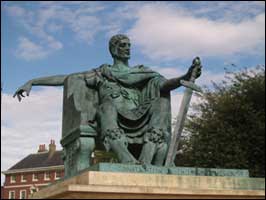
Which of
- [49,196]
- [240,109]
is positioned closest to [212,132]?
[240,109]

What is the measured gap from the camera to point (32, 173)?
6272 cm

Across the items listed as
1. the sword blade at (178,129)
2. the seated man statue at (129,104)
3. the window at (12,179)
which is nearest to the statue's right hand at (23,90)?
the seated man statue at (129,104)

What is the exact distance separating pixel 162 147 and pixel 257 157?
15789 millimetres

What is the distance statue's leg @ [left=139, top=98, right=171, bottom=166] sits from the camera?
23.4ft

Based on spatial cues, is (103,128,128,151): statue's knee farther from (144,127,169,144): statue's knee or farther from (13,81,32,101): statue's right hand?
(13,81,32,101): statue's right hand

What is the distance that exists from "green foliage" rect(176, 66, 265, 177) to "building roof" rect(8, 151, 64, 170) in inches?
1494

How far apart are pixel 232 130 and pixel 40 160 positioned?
1735 inches

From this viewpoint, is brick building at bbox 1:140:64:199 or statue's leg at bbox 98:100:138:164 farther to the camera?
brick building at bbox 1:140:64:199

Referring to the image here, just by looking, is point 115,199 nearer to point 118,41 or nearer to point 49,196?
point 49,196

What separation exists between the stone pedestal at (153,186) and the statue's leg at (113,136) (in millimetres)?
643

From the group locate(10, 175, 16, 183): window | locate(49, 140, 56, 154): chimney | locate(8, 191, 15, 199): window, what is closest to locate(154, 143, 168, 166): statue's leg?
locate(49, 140, 56, 154): chimney

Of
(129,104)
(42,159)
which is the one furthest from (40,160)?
(129,104)

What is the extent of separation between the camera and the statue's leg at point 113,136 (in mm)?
6904

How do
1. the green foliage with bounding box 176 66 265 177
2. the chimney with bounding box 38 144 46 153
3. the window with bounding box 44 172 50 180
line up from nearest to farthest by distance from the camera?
the green foliage with bounding box 176 66 265 177 < the window with bounding box 44 172 50 180 < the chimney with bounding box 38 144 46 153
